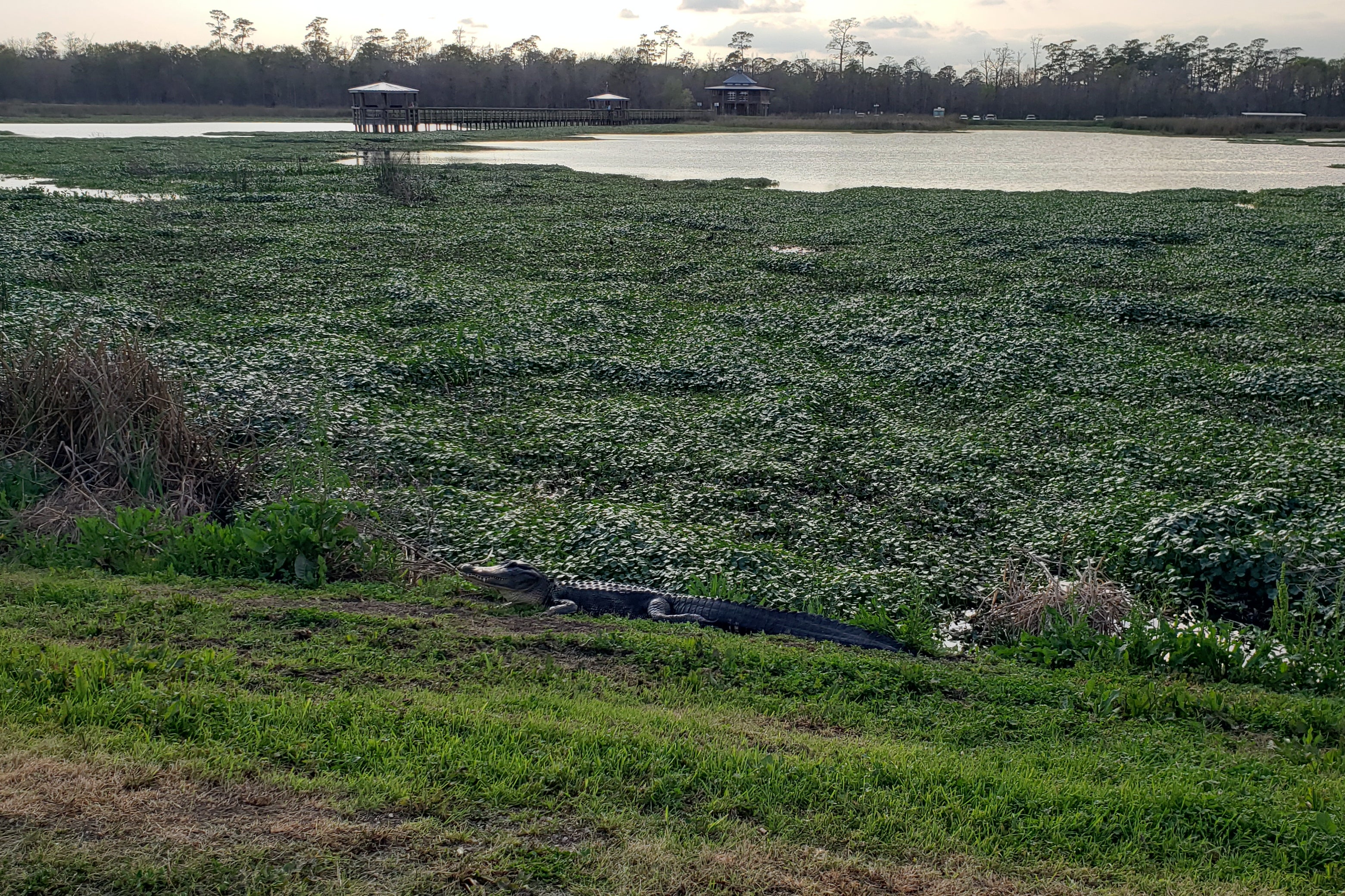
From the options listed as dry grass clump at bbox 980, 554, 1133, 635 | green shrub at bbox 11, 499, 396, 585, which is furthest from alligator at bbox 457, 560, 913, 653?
dry grass clump at bbox 980, 554, 1133, 635

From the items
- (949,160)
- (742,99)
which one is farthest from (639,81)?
(949,160)

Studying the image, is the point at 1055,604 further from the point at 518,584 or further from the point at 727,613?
the point at 518,584

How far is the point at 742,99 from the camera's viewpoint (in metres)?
122

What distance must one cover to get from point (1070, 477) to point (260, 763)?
25.9 feet

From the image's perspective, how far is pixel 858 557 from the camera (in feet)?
25.7

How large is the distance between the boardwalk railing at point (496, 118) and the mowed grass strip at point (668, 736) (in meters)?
77.4

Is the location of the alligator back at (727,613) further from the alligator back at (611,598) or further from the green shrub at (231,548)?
the green shrub at (231,548)

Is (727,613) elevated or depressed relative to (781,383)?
depressed

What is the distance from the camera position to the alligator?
19.8 feet

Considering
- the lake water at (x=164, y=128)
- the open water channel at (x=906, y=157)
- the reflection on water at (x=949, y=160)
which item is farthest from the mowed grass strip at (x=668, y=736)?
the lake water at (x=164, y=128)

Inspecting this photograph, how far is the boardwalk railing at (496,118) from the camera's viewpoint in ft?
252

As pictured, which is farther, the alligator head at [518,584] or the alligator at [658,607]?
the alligator head at [518,584]

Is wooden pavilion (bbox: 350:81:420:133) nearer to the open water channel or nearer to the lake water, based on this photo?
the lake water

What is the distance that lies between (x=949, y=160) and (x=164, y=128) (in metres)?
64.0
